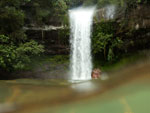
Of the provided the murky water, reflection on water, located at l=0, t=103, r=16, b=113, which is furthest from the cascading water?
reflection on water, located at l=0, t=103, r=16, b=113

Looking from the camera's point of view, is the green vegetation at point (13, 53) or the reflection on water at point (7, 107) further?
the green vegetation at point (13, 53)

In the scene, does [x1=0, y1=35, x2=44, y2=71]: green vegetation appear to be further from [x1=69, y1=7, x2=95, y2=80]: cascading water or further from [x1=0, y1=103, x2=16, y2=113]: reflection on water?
[x1=0, y1=103, x2=16, y2=113]: reflection on water

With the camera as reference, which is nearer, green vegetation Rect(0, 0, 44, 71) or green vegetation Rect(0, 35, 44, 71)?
green vegetation Rect(0, 35, 44, 71)

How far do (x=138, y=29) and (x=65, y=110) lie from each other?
25.5 feet

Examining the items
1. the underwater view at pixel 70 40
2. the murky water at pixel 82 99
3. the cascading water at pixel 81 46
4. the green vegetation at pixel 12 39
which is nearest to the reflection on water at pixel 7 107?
the murky water at pixel 82 99

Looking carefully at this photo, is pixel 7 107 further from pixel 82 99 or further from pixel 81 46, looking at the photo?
pixel 81 46

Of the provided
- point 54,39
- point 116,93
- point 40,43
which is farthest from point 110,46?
point 116,93

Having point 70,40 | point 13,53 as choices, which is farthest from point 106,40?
point 13,53

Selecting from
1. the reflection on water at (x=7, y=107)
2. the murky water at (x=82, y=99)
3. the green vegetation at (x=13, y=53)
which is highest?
the green vegetation at (x=13, y=53)

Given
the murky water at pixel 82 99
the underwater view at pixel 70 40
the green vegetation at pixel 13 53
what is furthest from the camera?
the underwater view at pixel 70 40

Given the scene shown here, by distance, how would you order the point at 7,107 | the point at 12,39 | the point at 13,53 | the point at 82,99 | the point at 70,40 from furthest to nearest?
the point at 70,40, the point at 12,39, the point at 13,53, the point at 82,99, the point at 7,107

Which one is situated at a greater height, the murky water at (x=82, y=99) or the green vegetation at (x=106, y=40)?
the green vegetation at (x=106, y=40)

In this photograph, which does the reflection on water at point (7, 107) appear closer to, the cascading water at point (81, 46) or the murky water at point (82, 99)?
the murky water at point (82, 99)

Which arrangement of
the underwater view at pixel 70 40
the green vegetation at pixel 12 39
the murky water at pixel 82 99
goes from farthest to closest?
the underwater view at pixel 70 40 < the green vegetation at pixel 12 39 < the murky water at pixel 82 99
